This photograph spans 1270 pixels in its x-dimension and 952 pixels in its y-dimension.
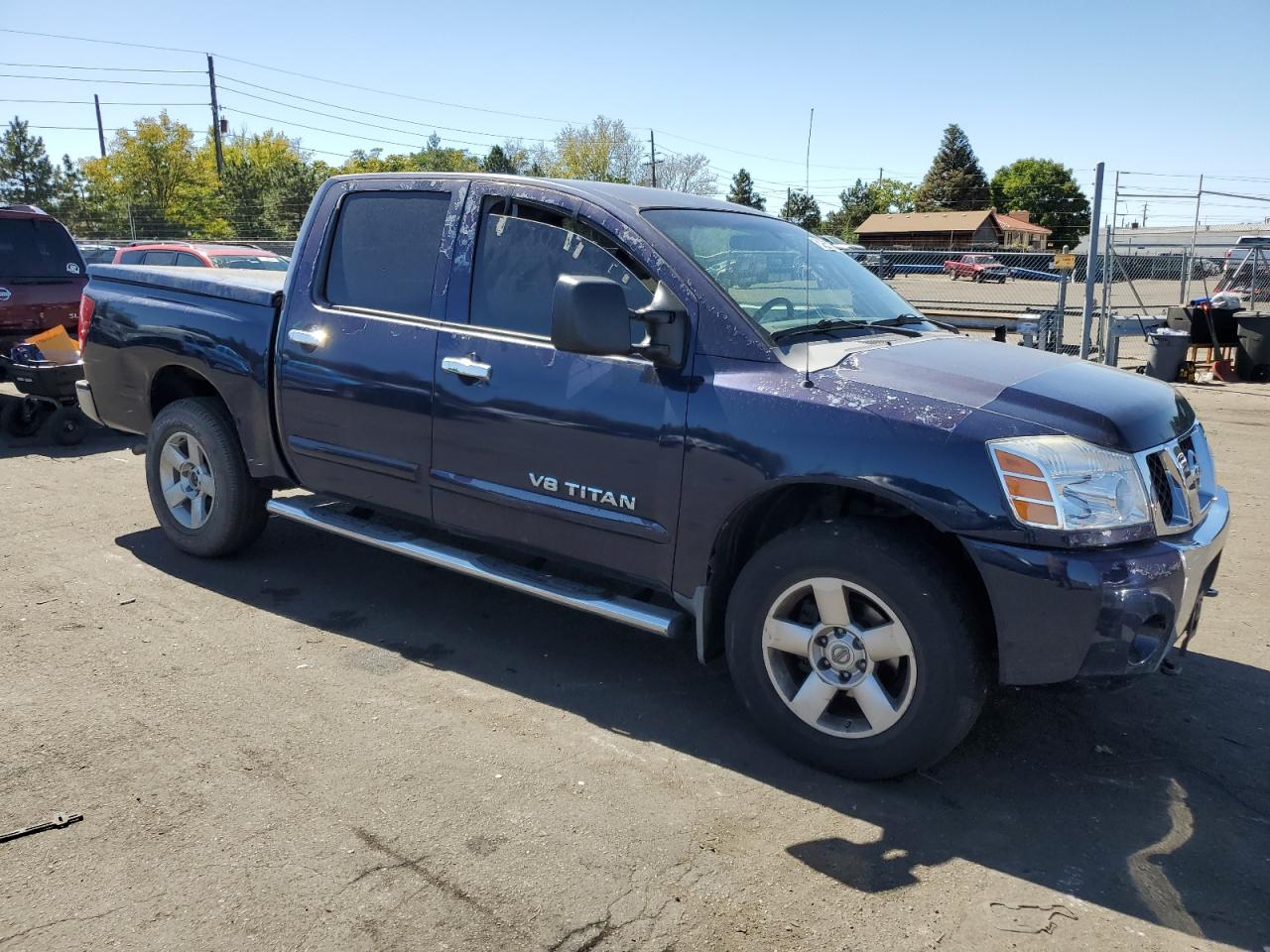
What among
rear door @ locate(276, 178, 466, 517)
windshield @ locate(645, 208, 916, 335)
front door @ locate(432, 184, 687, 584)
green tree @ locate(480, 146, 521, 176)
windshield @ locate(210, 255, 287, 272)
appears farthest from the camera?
green tree @ locate(480, 146, 521, 176)

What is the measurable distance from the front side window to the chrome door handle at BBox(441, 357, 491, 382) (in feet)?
0.59

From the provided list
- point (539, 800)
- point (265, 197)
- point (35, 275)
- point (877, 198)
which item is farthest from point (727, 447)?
point (877, 198)

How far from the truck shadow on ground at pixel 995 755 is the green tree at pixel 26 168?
6403 centimetres

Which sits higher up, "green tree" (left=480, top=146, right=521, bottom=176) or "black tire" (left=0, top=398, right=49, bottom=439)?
"green tree" (left=480, top=146, right=521, bottom=176)

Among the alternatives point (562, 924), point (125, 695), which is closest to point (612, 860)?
point (562, 924)

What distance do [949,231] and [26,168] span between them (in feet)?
226

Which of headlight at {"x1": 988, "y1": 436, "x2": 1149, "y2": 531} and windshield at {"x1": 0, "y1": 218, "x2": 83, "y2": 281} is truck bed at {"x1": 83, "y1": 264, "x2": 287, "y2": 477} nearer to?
headlight at {"x1": 988, "y1": 436, "x2": 1149, "y2": 531}

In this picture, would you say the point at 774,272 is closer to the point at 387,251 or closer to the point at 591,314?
the point at 591,314

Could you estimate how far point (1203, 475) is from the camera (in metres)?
3.60

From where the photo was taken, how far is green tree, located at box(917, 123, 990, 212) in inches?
4016

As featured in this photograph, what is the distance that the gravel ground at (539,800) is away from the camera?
8.46 ft

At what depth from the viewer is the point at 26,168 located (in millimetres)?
59812

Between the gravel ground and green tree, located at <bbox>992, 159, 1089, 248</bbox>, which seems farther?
green tree, located at <bbox>992, 159, 1089, 248</bbox>

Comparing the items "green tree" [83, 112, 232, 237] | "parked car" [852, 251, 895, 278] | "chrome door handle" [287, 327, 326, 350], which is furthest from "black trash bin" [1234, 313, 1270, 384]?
"green tree" [83, 112, 232, 237]
